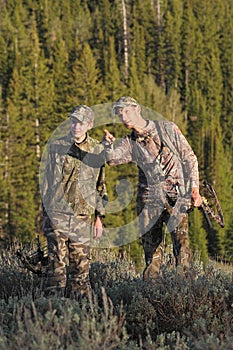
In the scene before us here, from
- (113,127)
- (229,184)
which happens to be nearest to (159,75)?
(229,184)

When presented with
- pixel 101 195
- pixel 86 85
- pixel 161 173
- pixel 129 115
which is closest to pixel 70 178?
pixel 101 195

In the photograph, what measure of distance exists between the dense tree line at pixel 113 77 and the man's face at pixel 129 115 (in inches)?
990

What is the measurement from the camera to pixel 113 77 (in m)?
52.8

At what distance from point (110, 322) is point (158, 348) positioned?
352mm

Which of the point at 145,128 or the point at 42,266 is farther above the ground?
the point at 145,128

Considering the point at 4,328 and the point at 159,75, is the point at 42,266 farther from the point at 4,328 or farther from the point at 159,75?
the point at 159,75

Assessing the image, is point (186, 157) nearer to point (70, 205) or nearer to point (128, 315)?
point (70, 205)

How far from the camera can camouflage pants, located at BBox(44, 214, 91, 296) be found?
491 cm

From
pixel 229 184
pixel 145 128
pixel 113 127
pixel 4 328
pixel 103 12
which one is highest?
pixel 103 12

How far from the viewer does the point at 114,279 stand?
555 centimetres

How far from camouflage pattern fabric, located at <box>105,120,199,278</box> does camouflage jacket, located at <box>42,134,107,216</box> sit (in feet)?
1.04

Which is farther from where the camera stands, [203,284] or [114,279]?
[114,279]

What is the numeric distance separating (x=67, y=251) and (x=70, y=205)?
1.39 feet

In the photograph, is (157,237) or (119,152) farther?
(157,237)
